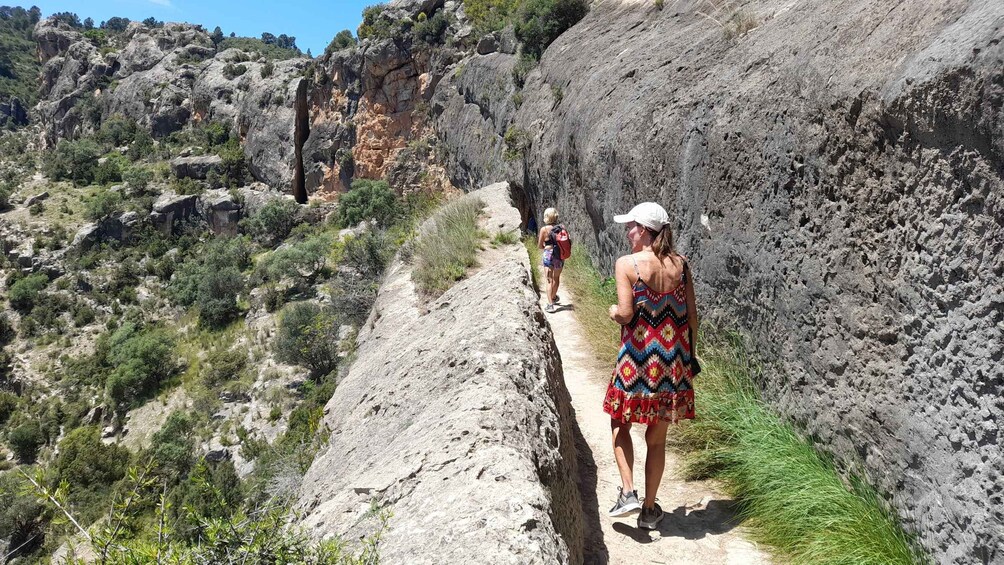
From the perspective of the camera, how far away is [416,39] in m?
29.2

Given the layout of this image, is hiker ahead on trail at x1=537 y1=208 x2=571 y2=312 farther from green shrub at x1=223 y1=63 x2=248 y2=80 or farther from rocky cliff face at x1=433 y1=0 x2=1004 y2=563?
green shrub at x1=223 y1=63 x2=248 y2=80

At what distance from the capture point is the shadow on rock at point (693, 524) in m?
3.31

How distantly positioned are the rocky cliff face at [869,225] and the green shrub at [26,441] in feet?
91.4

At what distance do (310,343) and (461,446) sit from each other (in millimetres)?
20788

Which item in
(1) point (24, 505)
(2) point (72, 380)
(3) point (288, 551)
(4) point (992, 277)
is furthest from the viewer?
(2) point (72, 380)

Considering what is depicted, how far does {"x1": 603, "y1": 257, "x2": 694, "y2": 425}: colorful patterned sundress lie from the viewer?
3.10 meters

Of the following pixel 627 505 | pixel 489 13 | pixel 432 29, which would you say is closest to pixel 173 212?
pixel 432 29

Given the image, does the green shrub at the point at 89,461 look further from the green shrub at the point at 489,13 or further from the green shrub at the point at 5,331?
the green shrub at the point at 489,13

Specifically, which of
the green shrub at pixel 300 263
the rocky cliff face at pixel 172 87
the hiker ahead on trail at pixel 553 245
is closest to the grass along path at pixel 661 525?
the hiker ahead on trail at pixel 553 245

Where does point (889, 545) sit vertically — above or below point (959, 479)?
below

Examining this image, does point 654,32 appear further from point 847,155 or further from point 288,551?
point 288,551

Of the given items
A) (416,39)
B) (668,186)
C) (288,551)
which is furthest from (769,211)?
(416,39)

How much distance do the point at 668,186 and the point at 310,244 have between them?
1100 inches

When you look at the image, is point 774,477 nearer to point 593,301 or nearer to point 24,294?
point 593,301
